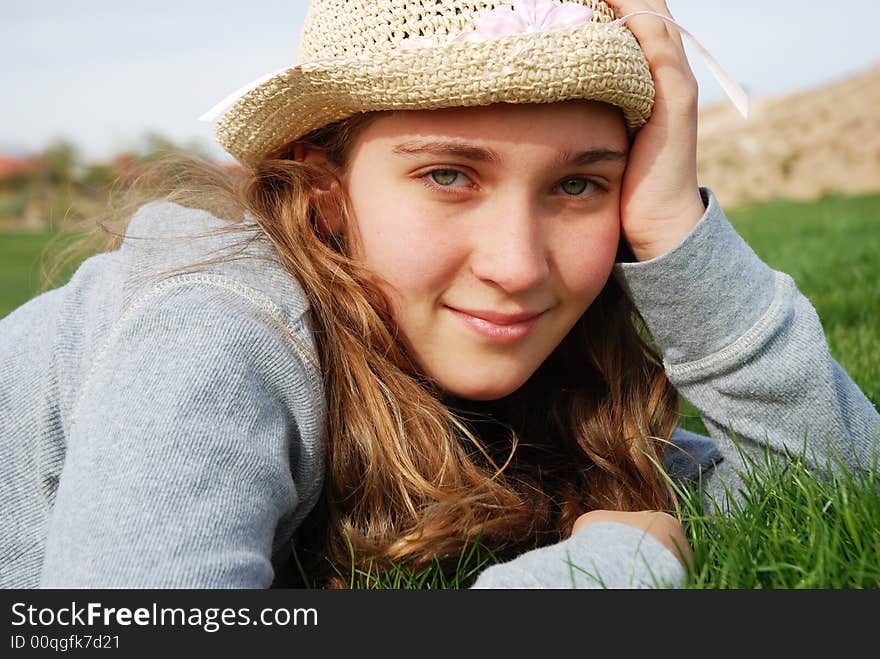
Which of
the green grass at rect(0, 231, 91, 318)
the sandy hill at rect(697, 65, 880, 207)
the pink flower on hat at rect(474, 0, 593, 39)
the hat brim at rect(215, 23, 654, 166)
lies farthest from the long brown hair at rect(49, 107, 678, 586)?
the sandy hill at rect(697, 65, 880, 207)

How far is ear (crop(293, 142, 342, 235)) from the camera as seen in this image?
2199 mm

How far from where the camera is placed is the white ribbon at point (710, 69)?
2092 millimetres

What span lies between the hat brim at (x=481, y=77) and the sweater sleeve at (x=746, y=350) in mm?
391

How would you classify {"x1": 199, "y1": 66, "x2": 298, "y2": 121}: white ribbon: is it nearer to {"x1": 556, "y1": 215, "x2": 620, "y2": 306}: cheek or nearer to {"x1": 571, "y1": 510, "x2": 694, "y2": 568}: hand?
{"x1": 556, "y1": 215, "x2": 620, "y2": 306}: cheek

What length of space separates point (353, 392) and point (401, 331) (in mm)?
192

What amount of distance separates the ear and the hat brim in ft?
0.38

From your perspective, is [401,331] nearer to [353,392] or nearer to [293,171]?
[353,392]

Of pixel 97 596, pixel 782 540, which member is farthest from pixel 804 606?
pixel 97 596

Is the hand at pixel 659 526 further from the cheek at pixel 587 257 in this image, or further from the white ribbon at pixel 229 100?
the white ribbon at pixel 229 100

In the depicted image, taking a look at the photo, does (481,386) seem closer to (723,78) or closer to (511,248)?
(511,248)

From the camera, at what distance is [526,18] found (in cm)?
191

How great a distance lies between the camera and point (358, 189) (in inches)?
83.4

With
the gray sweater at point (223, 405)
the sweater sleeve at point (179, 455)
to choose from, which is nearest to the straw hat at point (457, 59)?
the gray sweater at point (223, 405)

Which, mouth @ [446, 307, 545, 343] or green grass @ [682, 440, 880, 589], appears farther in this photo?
mouth @ [446, 307, 545, 343]
